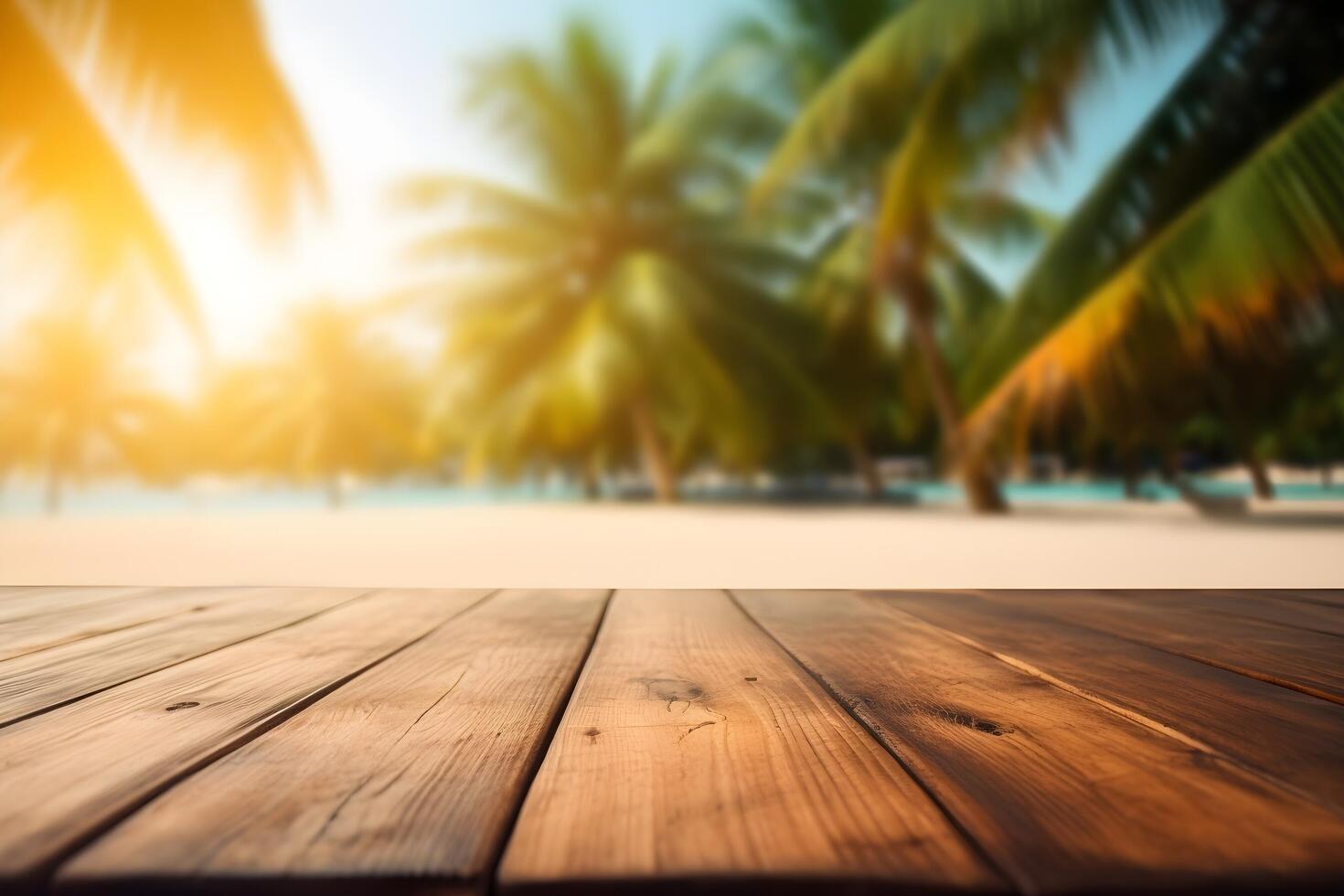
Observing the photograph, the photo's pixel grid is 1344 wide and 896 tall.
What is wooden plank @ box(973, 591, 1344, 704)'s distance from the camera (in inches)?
36.1

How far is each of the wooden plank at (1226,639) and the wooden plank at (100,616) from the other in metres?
1.91

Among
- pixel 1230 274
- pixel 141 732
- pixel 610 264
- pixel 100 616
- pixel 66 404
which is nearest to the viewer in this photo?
pixel 141 732

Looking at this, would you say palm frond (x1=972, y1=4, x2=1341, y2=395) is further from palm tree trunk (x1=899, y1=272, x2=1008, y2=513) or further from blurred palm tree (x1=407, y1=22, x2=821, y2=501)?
blurred palm tree (x1=407, y1=22, x2=821, y2=501)

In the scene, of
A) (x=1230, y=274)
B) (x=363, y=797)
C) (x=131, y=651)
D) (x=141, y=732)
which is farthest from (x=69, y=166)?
(x=1230, y=274)

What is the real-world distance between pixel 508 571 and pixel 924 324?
5843 millimetres

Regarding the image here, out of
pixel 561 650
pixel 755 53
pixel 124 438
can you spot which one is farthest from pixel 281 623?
pixel 124 438

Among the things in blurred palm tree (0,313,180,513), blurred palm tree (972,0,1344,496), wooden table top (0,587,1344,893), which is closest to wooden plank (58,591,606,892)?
wooden table top (0,587,1344,893)

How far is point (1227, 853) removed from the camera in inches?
18.0

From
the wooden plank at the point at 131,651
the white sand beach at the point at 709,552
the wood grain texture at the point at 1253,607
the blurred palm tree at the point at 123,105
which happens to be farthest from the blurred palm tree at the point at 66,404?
the wood grain texture at the point at 1253,607

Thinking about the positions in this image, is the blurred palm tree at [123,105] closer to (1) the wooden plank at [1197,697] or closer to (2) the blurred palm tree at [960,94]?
(2) the blurred palm tree at [960,94]

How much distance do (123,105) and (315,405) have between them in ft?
42.9

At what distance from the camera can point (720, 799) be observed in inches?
21.2

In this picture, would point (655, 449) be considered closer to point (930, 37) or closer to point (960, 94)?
point (960, 94)

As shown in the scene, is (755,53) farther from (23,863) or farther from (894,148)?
(23,863)
